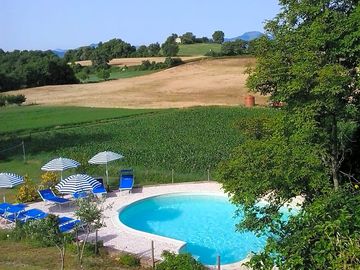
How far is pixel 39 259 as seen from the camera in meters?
14.4

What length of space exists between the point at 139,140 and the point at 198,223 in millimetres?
13458

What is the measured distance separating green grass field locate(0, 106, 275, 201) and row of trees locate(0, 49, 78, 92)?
106 ft

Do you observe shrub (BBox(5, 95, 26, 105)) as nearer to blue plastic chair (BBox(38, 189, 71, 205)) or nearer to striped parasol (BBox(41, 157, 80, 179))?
striped parasol (BBox(41, 157, 80, 179))

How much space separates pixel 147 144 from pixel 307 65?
20.3m

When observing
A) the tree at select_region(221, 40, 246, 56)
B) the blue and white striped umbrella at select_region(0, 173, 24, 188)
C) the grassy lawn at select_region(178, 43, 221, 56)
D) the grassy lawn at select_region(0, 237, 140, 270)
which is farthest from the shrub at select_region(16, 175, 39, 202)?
the grassy lawn at select_region(178, 43, 221, 56)

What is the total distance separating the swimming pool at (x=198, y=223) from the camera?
1709 centimetres

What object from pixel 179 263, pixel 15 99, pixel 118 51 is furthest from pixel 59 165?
pixel 118 51

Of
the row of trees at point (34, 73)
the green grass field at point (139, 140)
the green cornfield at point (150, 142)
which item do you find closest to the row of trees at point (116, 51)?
the row of trees at point (34, 73)

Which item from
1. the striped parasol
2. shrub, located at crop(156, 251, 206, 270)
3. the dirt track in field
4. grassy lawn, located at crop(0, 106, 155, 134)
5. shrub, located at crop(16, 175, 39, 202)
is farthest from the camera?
the dirt track in field

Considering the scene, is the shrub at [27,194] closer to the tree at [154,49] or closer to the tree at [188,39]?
the tree at [154,49]

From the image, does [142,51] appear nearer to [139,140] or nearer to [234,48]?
[234,48]

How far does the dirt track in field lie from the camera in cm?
5425

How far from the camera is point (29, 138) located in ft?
118

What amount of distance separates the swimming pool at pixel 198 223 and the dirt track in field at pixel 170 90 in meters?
27.5
